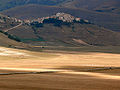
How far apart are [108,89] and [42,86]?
Answer: 6.03 meters

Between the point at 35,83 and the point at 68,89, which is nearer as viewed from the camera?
the point at 68,89

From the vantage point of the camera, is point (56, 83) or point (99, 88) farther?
point (56, 83)

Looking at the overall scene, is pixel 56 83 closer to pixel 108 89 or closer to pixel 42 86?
pixel 42 86

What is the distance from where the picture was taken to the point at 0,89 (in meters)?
31.8

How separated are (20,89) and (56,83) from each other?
5712 millimetres

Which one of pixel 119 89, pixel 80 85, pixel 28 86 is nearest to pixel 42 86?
pixel 28 86

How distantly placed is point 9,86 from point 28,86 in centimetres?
176

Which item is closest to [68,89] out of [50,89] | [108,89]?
[50,89]

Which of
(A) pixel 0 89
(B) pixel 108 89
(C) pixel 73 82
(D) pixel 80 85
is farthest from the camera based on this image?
(C) pixel 73 82

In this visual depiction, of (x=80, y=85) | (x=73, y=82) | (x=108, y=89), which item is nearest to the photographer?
(x=108, y=89)

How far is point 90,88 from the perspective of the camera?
34312 mm

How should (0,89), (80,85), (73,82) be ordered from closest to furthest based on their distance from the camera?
(0,89)
(80,85)
(73,82)

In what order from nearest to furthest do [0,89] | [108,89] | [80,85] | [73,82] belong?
[0,89], [108,89], [80,85], [73,82]

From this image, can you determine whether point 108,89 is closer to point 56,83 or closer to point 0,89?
point 56,83
